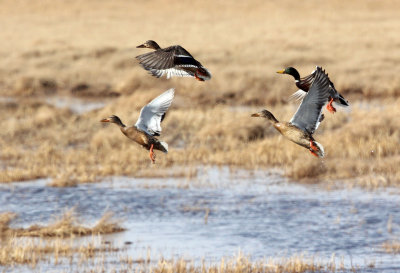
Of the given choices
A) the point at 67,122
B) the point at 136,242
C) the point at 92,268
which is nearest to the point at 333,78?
the point at 67,122

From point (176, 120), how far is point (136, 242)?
9.90m

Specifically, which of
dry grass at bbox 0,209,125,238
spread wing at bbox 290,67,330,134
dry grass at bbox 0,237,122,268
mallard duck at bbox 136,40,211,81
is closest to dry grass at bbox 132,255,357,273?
dry grass at bbox 0,237,122,268

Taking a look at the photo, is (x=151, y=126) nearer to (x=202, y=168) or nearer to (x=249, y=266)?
(x=249, y=266)

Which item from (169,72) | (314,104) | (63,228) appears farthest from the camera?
(63,228)

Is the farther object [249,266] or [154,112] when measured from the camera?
[249,266]

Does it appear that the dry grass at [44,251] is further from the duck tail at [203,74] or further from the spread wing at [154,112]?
the duck tail at [203,74]

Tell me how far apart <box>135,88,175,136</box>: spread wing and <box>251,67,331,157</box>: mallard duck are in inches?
48.5

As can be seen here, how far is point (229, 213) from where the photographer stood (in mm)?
19844

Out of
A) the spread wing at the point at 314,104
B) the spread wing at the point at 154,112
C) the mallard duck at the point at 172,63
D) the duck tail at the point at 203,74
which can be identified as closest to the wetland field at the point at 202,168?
the spread wing at the point at 314,104

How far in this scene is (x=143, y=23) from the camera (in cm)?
5731

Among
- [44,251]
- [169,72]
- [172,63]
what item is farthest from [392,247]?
[172,63]

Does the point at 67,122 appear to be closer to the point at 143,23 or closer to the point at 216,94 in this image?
the point at 216,94

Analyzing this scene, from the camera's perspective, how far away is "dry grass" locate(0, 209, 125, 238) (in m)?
17.2

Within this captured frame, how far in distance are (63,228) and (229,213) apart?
14.0ft
